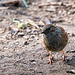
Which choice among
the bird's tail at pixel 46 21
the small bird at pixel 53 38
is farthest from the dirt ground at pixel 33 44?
the small bird at pixel 53 38

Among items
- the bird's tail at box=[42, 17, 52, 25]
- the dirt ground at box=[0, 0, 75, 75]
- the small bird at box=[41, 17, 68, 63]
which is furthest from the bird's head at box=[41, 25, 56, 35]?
the bird's tail at box=[42, 17, 52, 25]

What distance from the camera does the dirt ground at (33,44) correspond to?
539cm

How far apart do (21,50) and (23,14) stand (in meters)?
3.26

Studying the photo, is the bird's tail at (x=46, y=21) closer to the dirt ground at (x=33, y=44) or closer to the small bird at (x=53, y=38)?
the dirt ground at (x=33, y=44)

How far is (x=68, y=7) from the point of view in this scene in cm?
960

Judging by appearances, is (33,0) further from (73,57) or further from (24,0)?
(73,57)

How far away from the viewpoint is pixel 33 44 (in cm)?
682

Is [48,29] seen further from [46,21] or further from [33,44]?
[46,21]

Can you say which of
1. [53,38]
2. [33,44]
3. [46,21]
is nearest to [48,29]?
[53,38]

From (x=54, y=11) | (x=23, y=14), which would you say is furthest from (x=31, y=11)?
(x=54, y=11)

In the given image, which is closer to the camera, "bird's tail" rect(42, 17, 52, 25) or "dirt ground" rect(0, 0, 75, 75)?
"dirt ground" rect(0, 0, 75, 75)

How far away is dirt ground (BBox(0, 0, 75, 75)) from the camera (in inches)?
212

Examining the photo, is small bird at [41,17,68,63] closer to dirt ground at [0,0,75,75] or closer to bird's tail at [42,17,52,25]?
dirt ground at [0,0,75,75]

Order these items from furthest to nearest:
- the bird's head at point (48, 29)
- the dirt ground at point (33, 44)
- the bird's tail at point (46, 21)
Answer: the bird's tail at point (46, 21) → the bird's head at point (48, 29) → the dirt ground at point (33, 44)
